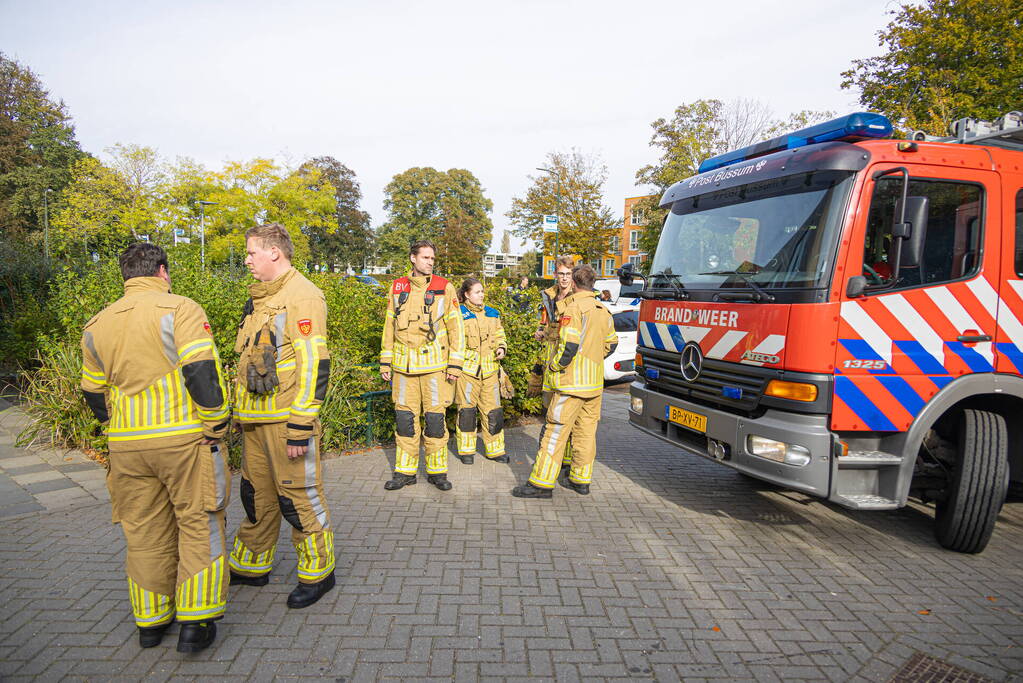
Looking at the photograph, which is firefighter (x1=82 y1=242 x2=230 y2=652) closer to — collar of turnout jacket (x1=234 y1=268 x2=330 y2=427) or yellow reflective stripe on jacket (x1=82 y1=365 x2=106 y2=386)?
yellow reflective stripe on jacket (x1=82 y1=365 x2=106 y2=386)

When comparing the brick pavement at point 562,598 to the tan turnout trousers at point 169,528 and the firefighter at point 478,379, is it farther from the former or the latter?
the firefighter at point 478,379

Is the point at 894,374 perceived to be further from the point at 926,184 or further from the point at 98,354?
the point at 98,354

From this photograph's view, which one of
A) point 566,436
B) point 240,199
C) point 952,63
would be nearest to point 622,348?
point 566,436

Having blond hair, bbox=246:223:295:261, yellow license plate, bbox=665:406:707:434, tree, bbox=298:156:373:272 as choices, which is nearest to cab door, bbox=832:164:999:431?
yellow license plate, bbox=665:406:707:434

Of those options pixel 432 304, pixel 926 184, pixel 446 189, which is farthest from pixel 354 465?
pixel 446 189

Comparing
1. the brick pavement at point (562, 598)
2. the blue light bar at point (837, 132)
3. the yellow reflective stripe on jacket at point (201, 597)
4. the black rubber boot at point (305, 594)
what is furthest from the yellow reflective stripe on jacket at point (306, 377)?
the blue light bar at point (837, 132)

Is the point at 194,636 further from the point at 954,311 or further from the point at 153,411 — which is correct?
the point at 954,311

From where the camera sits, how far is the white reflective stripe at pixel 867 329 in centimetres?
384

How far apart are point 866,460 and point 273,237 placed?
13.1ft

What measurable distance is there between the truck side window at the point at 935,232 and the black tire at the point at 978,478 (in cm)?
109

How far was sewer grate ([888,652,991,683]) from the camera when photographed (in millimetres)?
2900

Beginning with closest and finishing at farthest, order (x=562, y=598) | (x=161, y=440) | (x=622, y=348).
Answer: (x=161, y=440), (x=562, y=598), (x=622, y=348)

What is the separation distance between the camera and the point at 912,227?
3754 millimetres

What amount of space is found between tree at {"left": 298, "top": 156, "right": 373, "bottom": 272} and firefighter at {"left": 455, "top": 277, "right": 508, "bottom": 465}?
5212cm
